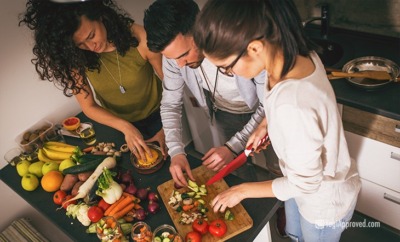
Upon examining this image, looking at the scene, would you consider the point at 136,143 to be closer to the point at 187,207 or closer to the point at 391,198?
the point at 187,207

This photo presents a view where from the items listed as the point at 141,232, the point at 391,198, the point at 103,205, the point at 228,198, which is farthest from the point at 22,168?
the point at 391,198

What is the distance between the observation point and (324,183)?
117cm

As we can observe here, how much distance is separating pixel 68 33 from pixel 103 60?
0.30 m

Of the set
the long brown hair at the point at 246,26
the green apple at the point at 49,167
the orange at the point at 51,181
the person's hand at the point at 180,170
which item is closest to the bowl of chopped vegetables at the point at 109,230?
the person's hand at the point at 180,170

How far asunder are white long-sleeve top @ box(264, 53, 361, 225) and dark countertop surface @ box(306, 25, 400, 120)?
1.86 ft

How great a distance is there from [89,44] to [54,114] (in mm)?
777

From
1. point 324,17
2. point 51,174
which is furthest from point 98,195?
point 324,17

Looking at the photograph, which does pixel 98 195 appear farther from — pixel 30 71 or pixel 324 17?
pixel 324 17

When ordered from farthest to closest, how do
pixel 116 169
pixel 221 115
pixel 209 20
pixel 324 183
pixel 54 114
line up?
pixel 54 114 < pixel 221 115 < pixel 116 169 < pixel 324 183 < pixel 209 20

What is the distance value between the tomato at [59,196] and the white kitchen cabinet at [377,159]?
1365mm

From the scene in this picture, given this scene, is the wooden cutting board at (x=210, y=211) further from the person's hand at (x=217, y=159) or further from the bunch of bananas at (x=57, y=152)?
the bunch of bananas at (x=57, y=152)

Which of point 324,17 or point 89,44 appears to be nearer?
point 89,44

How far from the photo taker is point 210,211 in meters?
1.32

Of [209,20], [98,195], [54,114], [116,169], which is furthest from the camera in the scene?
[54,114]
